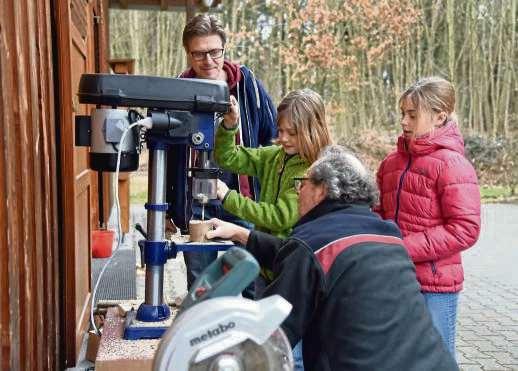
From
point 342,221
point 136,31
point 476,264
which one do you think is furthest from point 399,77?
point 342,221

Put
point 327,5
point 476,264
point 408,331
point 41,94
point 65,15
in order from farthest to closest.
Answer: point 327,5 → point 476,264 → point 65,15 → point 41,94 → point 408,331

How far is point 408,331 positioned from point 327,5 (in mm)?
16378

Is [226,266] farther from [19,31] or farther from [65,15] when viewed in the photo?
[65,15]

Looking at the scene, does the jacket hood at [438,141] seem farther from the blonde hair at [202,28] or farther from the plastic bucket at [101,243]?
the plastic bucket at [101,243]

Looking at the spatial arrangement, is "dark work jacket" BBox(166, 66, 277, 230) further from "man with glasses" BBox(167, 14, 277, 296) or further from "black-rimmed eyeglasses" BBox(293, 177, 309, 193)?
"black-rimmed eyeglasses" BBox(293, 177, 309, 193)

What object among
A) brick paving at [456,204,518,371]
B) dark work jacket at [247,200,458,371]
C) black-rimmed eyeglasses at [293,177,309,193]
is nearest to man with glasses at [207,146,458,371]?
dark work jacket at [247,200,458,371]

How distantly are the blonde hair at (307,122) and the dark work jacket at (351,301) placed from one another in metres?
0.94

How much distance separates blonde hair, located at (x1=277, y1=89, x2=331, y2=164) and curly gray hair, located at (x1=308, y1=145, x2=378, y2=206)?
752 mm

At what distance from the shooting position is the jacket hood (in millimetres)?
2764

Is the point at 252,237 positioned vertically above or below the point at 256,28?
below

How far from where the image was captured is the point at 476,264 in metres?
7.80

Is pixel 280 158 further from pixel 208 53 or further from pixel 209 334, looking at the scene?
pixel 209 334

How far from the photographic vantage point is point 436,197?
275cm

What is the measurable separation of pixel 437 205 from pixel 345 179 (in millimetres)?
870
